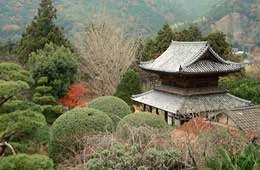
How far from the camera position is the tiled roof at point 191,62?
14155mm

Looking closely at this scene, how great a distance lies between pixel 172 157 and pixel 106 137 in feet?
5.17

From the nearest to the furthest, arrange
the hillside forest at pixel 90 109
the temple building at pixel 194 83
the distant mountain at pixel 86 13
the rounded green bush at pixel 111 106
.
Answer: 1. the hillside forest at pixel 90 109
2. the rounded green bush at pixel 111 106
3. the temple building at pixel 194 83
4. the distant mountain at pixel 86 13

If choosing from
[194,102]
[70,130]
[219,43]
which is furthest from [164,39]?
[70,130]

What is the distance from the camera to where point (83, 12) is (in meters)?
45.1

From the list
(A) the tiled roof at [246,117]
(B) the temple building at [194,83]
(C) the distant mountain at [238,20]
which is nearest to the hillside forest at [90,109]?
(A) the tiled roof at [246,117]

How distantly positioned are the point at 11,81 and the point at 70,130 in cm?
213

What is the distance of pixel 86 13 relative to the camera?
44.6 m

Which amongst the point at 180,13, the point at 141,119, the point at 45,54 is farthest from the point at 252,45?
the point at 141,119

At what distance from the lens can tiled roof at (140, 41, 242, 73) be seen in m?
14.2

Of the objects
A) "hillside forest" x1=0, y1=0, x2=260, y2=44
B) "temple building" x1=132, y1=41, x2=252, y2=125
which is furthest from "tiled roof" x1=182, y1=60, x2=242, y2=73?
"hillside forest" x1=0, y1=0, x2=260, y2=44

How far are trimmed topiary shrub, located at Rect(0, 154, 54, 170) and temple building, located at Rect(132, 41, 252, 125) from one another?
28.2 ft

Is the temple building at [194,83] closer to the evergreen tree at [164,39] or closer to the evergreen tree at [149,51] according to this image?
the evergreen tree at [164,39]

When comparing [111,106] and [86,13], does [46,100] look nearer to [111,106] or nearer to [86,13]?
[111,106]

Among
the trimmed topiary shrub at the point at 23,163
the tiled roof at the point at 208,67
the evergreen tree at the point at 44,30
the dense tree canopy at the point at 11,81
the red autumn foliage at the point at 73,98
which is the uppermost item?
the evergreen tree at the point at 44,30
